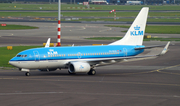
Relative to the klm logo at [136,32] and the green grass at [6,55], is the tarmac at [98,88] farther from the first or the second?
the klm logo at [136,32]

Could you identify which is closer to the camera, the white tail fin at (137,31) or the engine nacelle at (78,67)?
Answer: the engine nacelle at (78,67)

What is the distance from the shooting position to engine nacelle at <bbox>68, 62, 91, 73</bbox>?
41203mm

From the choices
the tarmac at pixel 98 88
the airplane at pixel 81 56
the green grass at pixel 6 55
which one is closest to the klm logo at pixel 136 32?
the airplane at pixel 81 56

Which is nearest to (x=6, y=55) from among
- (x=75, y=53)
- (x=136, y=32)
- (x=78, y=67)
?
(x=75, y=53)

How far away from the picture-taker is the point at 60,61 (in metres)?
42.1

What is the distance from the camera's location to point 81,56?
43219 millimetres

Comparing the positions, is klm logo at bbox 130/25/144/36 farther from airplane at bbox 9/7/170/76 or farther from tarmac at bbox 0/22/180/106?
tarmac at bbox 0/22/180/106

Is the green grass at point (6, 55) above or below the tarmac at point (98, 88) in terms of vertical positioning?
below

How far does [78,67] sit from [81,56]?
2.38 m

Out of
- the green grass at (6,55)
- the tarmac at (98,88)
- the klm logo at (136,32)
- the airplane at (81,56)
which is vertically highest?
the klm logo at (136,32)

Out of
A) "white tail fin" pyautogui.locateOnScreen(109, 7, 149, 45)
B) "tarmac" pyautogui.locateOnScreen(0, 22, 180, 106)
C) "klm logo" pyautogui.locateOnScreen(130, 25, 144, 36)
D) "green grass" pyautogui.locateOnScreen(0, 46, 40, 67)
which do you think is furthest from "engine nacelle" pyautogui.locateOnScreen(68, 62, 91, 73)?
"green grass" pyautogui.locateOnScreen(0, 46, 40, 67)

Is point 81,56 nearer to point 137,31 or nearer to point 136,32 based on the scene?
point 136,32

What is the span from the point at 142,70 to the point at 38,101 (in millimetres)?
24274

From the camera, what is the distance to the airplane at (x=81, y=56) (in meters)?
40.7
